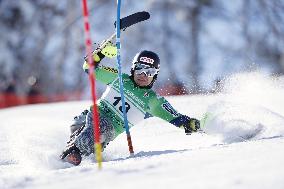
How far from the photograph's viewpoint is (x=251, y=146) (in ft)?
12.7

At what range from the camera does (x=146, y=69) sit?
18.6 feet

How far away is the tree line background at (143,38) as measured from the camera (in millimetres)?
20656

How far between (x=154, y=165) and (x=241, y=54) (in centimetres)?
1804

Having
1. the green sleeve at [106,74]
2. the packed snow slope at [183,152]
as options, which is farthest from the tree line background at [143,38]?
the green sleeve at [106,74]

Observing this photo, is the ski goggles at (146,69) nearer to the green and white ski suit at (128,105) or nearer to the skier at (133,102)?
the skier at (133,102)

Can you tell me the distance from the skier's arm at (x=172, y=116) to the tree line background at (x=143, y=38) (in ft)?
46.1

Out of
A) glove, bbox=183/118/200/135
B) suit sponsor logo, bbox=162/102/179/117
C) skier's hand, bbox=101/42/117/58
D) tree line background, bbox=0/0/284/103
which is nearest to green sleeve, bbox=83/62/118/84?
skier's hand, bbox=101/42/117/58

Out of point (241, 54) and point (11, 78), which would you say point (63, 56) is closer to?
point (11, 78)

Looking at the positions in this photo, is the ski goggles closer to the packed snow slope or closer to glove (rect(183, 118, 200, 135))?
glove (rect(183, 118, 200, 135))

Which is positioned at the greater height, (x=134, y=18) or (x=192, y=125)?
(x=134, y=18)

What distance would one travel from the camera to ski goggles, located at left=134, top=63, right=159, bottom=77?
5668 mm

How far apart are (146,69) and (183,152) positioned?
1.75 meters

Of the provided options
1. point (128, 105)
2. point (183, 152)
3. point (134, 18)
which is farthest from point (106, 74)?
point (183, 152)

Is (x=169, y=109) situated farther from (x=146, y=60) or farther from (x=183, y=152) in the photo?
(x=183, y=152)
